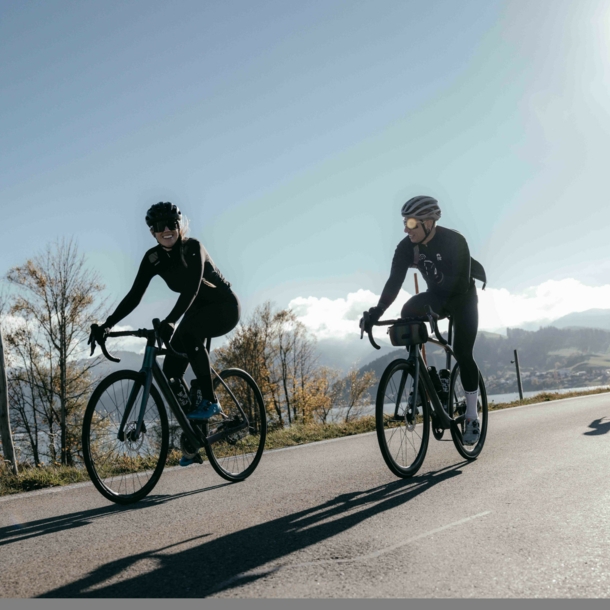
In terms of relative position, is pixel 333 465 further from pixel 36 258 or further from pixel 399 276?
pixel 36 258

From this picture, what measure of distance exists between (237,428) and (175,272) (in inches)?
59.4

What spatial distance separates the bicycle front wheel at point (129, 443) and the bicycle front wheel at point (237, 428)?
1.80 feet

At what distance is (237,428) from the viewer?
5.11 metres

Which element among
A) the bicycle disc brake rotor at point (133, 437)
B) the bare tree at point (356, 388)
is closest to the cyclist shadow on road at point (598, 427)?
the bicycle disc brake rotor at point (133, 437)

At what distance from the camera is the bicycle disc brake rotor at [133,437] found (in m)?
4.13

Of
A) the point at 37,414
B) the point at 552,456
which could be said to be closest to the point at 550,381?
the point at 37,414

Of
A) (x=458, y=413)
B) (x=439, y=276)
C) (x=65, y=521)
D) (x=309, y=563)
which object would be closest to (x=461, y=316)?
(x=439, y=276)

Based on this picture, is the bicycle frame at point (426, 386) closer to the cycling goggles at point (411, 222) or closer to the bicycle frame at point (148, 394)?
the cycling goggles at point (411, 222)

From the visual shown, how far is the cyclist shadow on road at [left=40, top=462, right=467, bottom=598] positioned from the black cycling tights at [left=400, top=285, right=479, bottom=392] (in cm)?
169

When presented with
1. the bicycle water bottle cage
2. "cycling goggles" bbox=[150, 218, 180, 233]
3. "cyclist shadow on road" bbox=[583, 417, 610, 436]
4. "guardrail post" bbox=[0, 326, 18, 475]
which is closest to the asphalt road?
the bicycle water bottle cage

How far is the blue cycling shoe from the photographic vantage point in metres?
4.45

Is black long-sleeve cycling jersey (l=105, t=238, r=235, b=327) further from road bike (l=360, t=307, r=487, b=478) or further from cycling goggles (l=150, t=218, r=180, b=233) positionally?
road bike (l=360, t=307, r=487, b=478)

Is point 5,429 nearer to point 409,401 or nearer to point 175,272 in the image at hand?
point 175,272

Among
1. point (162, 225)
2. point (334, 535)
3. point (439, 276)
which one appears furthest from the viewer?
point (439, 276)
